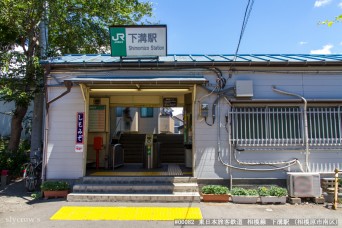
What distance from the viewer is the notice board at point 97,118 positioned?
36.6 feet

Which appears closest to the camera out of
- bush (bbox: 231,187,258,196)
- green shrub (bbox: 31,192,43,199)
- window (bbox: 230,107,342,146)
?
bush (bbox: 231,187,258,196)

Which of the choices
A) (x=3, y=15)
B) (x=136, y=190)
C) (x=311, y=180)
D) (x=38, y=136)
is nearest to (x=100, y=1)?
(x=3, y=15)

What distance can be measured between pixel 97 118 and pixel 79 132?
2.69 metres

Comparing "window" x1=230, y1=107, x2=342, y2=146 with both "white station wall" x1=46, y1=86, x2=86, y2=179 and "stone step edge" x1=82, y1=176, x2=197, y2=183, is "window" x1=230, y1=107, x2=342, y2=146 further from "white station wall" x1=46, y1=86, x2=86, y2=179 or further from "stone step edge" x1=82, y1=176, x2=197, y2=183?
"white station wall" x1=46, y1=86, x2=86, y2=179

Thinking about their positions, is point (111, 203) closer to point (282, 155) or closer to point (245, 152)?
point (245, 152)

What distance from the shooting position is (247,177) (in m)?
8.52

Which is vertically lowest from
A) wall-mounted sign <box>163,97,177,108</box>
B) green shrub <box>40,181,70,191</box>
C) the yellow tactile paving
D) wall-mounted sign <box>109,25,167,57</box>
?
the yellow tactile paving

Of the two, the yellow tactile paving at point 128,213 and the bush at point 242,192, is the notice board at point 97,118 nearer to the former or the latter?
the yellow tactile paving at point 128,213

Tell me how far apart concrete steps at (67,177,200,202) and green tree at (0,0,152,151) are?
4.59 m

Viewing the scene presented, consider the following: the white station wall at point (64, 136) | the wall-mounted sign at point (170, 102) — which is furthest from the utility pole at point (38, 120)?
the wall-mounted sign at point (170, 102)

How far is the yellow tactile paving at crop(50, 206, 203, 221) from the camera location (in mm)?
6419

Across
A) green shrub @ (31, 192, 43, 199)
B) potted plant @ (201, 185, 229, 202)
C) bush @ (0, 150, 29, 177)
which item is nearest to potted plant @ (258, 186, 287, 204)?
potted plant @ (201, 185, 229, 202)

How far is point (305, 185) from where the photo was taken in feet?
25.7

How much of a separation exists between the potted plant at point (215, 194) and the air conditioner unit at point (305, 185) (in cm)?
186
